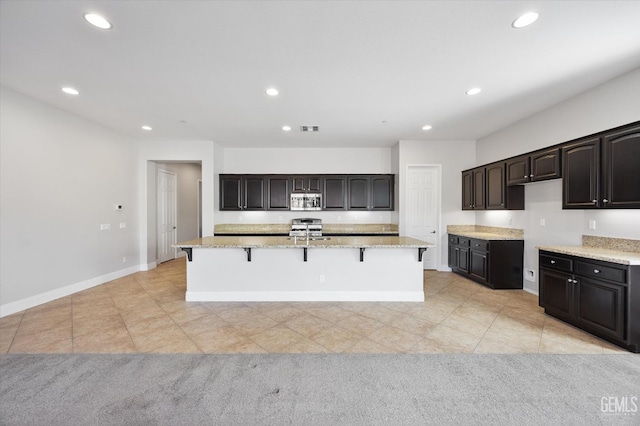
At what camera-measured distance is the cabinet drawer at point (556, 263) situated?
3.11 m

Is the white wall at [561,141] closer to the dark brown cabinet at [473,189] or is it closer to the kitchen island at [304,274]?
the dark brown cabinet at [473,189]

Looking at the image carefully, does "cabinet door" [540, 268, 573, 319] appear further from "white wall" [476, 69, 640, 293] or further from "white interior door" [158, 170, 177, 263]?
"white interior door" [158, 170, 177, 263]

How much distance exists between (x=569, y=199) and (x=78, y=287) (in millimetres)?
7620

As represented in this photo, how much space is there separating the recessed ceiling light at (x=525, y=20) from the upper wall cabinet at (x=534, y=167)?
2.21 m

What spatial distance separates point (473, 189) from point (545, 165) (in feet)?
5.53

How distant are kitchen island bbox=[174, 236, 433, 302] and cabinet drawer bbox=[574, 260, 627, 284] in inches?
68.8

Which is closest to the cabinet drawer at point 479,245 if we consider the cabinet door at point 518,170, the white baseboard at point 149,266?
the cabinet door at point 518,170

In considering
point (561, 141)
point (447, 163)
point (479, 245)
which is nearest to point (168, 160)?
point (447, 163)

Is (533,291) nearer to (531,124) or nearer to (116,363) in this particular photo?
(531,124)

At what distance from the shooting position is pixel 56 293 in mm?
4098

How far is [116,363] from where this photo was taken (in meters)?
2.38

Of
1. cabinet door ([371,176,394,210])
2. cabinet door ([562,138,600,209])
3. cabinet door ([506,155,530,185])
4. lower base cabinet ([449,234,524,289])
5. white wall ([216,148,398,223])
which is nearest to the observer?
→ cabinet door ([562,138,600,209])

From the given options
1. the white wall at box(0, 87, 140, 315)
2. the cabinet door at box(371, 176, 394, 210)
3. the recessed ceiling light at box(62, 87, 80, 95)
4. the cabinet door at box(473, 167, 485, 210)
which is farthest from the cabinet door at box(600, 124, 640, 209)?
the white wall at box(0, 87, 140, 315)

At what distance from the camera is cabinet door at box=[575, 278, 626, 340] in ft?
8.50
